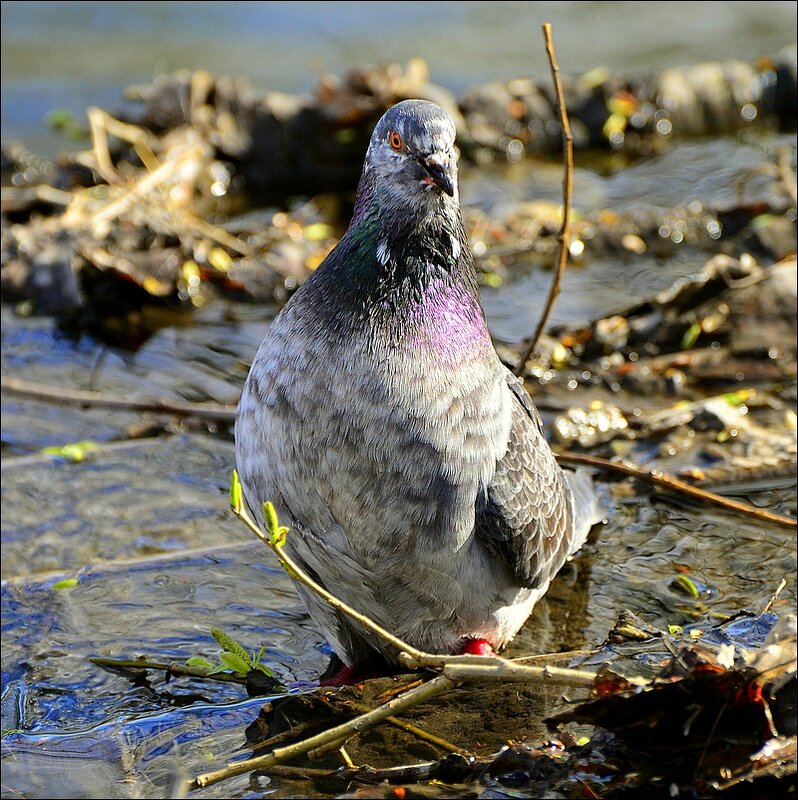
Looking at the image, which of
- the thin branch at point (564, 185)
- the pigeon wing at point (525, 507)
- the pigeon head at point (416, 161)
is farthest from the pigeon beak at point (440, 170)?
the thin branch at point (564, 185)

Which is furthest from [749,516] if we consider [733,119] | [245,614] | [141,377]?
[733,119]

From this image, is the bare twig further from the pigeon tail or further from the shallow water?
the pigeon tail

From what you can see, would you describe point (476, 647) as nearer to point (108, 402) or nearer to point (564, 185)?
point (564, 185)

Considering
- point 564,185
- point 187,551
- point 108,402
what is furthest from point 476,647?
point 108,402

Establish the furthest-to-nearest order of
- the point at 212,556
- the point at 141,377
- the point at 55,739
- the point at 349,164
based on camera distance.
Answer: the point at 349,164 < the point at 141,377 < the point at 212,556 < the point at 55,739

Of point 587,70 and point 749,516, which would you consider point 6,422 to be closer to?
point 749,516

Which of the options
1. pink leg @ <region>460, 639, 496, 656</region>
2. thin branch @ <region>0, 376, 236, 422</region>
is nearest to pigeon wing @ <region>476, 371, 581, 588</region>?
pink leg @ <region>460, 639, 496, 656</region>

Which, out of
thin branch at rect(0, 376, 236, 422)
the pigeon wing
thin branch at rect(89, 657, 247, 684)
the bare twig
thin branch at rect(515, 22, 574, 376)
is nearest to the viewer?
the bare twig
